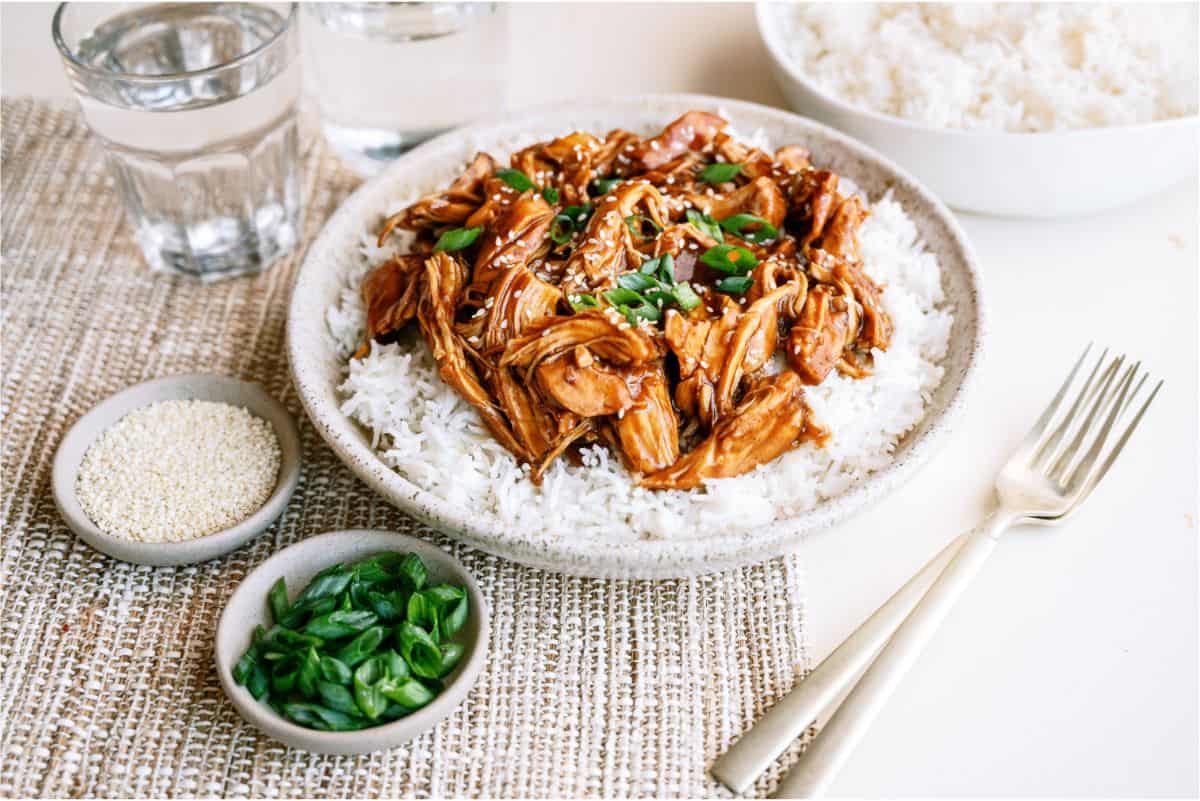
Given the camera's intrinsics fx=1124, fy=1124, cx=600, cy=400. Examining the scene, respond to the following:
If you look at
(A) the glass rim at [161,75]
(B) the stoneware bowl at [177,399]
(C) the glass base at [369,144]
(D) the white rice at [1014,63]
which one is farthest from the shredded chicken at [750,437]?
(C) the glass base at [369,144]

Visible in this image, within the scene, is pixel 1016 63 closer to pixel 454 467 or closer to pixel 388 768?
pixel 454 467

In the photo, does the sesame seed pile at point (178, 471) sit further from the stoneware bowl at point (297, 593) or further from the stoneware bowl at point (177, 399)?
the stoneware bowl at point (297, 593)

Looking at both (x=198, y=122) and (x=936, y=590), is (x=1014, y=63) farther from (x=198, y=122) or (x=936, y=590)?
(x=198, y=122)

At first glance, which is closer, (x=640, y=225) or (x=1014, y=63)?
(x=640, y=225)

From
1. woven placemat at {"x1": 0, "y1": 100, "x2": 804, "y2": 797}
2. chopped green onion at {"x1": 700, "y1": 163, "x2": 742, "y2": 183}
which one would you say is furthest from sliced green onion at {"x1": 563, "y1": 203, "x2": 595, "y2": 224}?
A: woven placemat at {"x1": 0, "y1": 100, "x2": 804, "y2": 797}

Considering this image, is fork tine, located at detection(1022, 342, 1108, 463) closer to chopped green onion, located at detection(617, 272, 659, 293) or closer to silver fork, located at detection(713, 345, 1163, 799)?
silver fork, located at detection(713, 345, 1163, 799)

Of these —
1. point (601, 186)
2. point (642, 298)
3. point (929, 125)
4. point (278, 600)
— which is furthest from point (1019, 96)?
point (278, 600)
